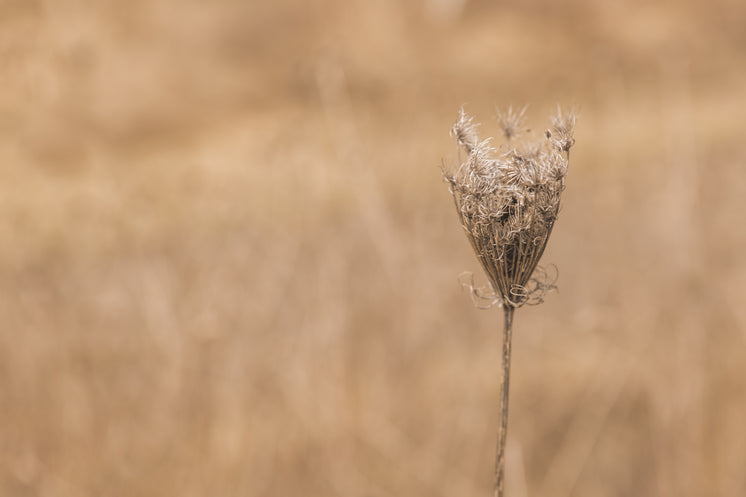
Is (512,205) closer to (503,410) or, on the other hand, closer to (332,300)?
(503,410)

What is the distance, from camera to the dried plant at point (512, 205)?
454mm

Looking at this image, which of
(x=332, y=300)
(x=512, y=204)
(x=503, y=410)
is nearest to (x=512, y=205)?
(x=512, y=204)

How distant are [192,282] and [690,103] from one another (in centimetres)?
220

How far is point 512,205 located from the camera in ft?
1.54

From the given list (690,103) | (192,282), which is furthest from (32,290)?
(690,103)

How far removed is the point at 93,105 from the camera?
1680 millimetres

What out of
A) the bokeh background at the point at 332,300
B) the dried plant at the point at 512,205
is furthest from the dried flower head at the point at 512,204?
the bokeh background at the point at 332,300

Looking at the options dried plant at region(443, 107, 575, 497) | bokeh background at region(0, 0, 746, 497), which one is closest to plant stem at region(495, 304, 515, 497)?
dried plant at region(443, 107, 575, 497)

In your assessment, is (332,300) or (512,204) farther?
(332,300)

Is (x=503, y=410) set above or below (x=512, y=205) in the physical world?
below

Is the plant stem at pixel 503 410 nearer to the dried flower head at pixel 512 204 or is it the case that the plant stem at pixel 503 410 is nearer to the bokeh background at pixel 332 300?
the dried flower head at pixel 512 204

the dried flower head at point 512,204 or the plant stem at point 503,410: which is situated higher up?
the dried flower head at point 512,204

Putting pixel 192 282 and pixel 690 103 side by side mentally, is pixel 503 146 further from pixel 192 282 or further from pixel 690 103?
pixel 690 103

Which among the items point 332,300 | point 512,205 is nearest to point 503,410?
point 512,205
